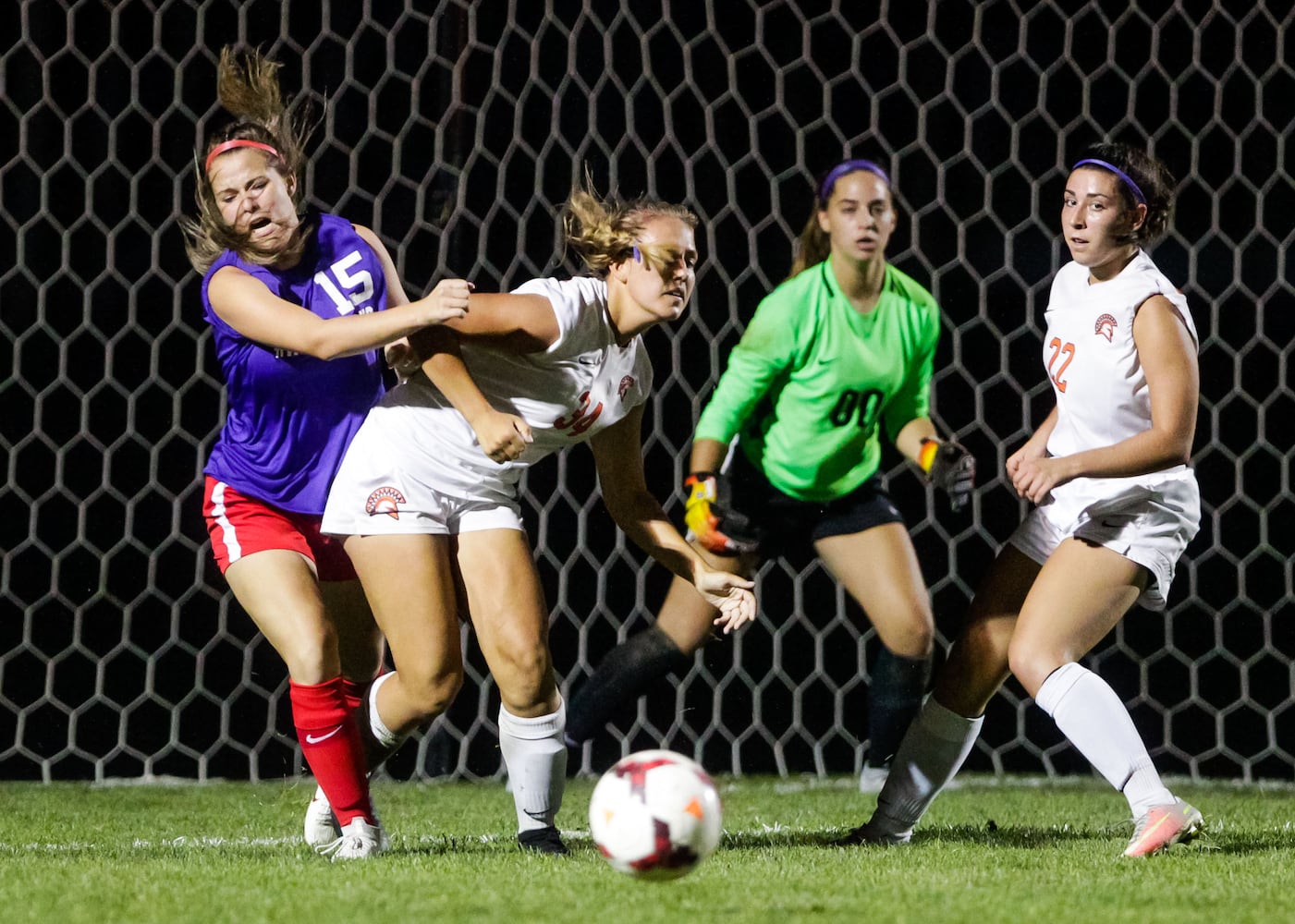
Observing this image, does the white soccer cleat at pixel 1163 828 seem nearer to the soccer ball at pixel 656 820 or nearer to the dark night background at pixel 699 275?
the soccer ball at pixel 656 820

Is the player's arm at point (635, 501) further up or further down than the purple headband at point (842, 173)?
further down

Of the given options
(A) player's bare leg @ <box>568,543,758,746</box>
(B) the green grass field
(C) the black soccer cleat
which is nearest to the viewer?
(B) the green grass field

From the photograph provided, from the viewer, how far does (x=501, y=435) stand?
2908mm

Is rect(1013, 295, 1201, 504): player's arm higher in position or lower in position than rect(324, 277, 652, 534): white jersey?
higher

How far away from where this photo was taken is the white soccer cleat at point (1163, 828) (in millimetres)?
3041

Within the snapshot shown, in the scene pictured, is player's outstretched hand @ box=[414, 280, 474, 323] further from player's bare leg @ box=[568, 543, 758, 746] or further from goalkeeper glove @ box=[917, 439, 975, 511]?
player's bare leg @ box=[568, 543, 758, 746]

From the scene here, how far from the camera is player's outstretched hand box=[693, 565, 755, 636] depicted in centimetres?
313

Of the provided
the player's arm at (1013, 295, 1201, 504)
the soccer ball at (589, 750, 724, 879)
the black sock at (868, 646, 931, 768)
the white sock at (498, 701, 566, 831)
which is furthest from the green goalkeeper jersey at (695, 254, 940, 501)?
the soccer ball at (589, 750, 724, 879)

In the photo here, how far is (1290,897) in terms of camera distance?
262 centimetres

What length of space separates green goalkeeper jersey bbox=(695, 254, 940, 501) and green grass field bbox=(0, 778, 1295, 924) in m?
0.87

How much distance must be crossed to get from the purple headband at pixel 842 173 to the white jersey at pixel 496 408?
3.27 ft

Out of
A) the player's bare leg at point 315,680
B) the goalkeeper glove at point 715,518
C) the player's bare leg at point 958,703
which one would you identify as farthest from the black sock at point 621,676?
the player's bare leg at point 315,680

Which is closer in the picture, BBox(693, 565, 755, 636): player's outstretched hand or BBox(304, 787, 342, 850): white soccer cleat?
BBox(693, 565, 755, 636): player's outstretched hand

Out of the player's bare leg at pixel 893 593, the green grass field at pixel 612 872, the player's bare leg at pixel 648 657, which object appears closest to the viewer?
the green grass field at pixel 612 872
